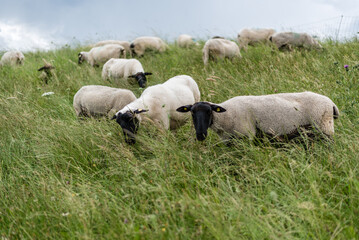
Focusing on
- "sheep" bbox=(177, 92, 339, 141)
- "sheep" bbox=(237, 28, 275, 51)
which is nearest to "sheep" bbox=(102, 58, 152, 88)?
"sheep" bbox=(177, 92, 339, 141)

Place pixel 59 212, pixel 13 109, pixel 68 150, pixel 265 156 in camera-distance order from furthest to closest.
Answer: pixel 13 109
pixel 68 150
pixel 265 156
pixel 59 212

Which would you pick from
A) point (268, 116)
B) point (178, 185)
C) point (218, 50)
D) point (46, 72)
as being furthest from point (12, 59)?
point (178, 185)

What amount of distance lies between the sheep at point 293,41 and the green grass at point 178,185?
495 centimetres

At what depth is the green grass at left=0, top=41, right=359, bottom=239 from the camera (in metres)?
2.60

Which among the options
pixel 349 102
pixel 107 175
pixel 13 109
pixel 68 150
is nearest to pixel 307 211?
pixel 107 175

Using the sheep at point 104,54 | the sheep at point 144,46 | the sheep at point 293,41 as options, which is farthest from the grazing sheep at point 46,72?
the sheep at point 293,41

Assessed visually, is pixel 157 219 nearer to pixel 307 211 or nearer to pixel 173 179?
Result: pixel 173 179

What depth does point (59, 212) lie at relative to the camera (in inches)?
123

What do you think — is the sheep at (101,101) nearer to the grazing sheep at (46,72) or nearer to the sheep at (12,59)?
the grazing sheep at (46,72)

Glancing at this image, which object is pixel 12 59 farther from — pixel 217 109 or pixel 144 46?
pixel 217 109

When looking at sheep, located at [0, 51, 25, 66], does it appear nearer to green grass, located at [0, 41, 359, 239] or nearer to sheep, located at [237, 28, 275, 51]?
green grass, located at [0, 41, 359, 239]

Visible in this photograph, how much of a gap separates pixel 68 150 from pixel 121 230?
86.0 inches

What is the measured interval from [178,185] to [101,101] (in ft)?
11.7

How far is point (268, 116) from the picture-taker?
4246 mm
